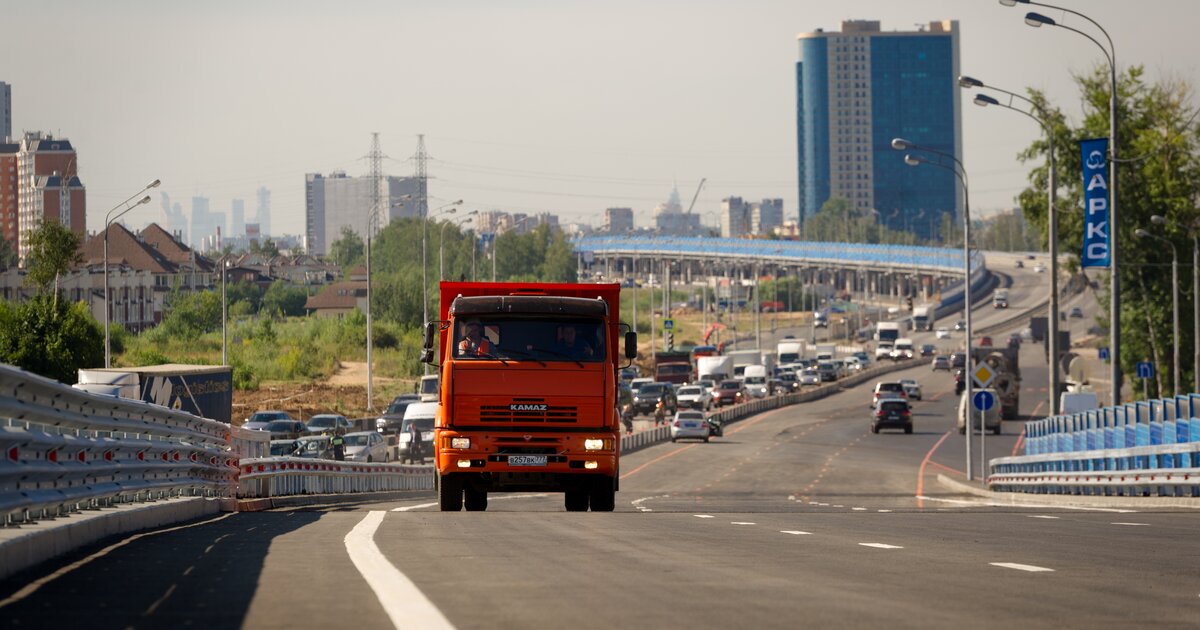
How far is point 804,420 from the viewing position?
294 feet

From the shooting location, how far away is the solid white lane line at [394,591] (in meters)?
8.55

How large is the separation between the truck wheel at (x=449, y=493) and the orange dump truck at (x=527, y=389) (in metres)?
0.71

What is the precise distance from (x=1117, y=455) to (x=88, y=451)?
926 inches

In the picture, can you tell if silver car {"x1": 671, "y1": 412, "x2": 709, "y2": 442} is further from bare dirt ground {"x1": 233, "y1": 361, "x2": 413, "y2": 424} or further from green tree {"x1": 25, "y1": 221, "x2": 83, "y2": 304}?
green tree {"x1": 25, "y1": 221, "x2": 83, "y2": 304}

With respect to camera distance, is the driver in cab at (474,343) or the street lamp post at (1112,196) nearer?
the driver in cab at (474,343)

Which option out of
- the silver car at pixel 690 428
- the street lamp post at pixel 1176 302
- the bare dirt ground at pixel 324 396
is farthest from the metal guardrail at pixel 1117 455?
the bare dirt ground at pixel 324 396

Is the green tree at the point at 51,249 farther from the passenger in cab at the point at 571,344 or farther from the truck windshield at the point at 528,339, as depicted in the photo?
the passenger in cab at the point at 571,344

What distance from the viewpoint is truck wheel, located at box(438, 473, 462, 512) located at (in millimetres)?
23422

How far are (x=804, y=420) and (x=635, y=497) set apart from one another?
158ft

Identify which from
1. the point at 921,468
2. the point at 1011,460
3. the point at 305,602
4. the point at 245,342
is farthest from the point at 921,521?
the point at 245,342

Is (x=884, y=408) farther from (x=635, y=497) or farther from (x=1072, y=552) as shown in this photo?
(x=1072, y=552)

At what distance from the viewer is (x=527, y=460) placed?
72.9ft

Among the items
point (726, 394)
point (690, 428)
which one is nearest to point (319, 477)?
point (690, 428)

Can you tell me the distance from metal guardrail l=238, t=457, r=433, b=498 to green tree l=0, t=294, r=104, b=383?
29.5 meters
